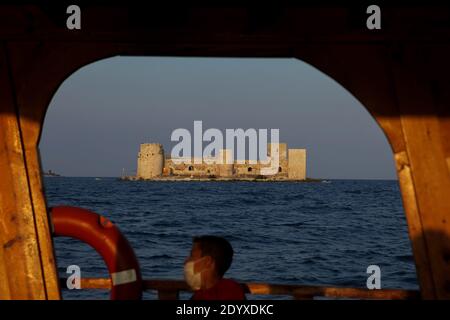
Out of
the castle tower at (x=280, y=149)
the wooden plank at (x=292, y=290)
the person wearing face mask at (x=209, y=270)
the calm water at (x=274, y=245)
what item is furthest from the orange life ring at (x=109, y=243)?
the castle tower at (x=280, y=149)

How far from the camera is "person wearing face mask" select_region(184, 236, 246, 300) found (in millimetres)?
3330

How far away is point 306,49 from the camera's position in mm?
4211

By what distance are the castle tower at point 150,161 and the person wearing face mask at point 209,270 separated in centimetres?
10279

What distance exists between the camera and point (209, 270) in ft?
10.9

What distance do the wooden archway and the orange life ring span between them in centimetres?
13

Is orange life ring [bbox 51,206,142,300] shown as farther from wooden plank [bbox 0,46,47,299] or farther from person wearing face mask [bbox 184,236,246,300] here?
person wearing face mask [bbox 184,236,246,300]

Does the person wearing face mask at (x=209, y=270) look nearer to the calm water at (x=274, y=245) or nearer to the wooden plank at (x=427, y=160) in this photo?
the wooden plank at (x=427, y=160)

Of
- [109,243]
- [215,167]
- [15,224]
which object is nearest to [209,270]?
[109,243]

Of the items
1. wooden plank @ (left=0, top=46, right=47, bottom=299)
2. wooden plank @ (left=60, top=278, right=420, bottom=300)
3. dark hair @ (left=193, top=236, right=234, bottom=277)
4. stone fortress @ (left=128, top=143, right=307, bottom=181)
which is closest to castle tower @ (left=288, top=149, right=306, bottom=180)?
stone fortress @ (left=128, top=143, right=307, bottom=181)

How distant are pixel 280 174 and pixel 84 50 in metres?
111

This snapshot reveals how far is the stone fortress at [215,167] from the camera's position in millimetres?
106688

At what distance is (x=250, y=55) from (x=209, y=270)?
1.75 m

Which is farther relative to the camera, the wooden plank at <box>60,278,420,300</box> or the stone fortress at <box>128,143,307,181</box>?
the stone fortress at <box>128,143,307,181</box>
